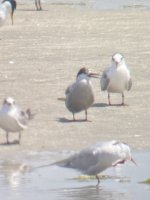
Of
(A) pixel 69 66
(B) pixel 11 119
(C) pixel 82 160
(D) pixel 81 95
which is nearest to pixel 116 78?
(D) pixel 81 95

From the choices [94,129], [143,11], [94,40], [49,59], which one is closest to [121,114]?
[94,129]

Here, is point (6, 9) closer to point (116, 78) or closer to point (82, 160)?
point (116, 78)

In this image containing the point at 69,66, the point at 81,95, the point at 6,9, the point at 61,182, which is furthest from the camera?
the point at 6,9

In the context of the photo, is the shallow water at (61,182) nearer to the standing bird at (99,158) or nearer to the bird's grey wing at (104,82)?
the standing bird at (99,158)

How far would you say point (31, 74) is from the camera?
18.8 m

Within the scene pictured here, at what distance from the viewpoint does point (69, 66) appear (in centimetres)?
1966

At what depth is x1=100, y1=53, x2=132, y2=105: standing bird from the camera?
16.2 meters

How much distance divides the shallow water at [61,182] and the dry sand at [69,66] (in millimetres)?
705

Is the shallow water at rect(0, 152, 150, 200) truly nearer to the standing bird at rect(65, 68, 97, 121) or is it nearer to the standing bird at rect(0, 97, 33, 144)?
the standing bird at rect(0, 97, 33, 144)

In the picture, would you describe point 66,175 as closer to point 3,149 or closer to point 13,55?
point 3,149

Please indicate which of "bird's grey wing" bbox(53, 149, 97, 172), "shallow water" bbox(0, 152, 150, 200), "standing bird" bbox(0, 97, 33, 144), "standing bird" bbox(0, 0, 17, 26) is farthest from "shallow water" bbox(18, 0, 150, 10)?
"bird's grey wing" bbox(53, 149, 97, 172)

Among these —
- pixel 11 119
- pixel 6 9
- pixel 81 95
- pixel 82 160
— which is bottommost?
pixel 6 9

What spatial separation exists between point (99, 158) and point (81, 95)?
3499 millimetres

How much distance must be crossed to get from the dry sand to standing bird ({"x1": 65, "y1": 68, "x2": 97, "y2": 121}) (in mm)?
222
